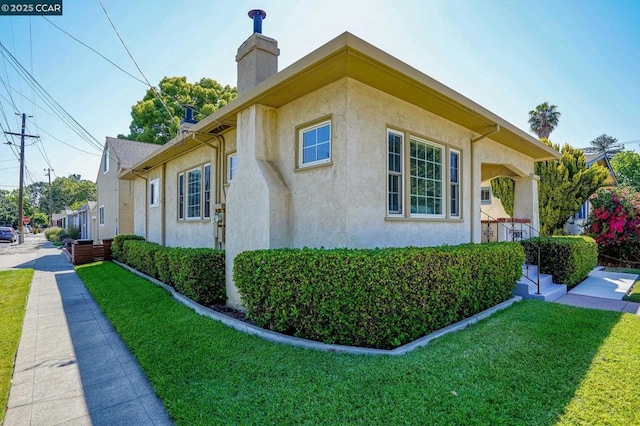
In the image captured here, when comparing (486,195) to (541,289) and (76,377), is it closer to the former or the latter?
(541,289)

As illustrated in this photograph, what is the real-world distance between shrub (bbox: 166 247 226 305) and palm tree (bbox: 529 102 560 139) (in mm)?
33696

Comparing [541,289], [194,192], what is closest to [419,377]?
[541,289]

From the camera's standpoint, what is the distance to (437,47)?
8.52 metres

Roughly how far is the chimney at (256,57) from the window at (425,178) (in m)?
3.67

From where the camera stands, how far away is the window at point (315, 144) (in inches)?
227

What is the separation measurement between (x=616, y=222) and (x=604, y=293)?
671cm

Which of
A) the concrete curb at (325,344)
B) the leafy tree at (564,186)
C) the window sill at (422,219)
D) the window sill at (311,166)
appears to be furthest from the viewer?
the leafy tree at (564,186)

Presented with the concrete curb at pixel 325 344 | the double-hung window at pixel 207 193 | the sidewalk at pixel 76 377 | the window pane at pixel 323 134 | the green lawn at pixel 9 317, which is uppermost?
the window pane at pixel 323 134

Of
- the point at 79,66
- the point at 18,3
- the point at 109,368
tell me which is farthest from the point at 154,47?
the point at 109,368

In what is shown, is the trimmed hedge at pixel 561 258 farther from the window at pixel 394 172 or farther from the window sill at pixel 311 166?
the window sill at pixel 311 166

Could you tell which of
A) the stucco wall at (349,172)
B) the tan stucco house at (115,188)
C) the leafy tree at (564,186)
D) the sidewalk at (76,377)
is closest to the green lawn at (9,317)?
the sidewalk at (76,377)

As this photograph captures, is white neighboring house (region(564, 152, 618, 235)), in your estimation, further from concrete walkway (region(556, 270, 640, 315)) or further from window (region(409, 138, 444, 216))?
window (region(409, 138, 444, 216))

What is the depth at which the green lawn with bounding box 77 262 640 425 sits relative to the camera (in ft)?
9.39

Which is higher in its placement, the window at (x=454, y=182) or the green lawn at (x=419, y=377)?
the window at (x=454, y=182)
